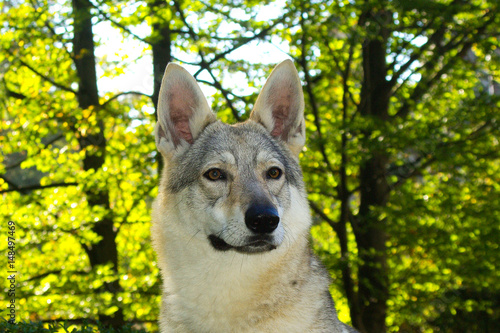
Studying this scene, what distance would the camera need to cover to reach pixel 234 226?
3.28 metres

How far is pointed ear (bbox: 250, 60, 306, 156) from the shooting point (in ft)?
13.2

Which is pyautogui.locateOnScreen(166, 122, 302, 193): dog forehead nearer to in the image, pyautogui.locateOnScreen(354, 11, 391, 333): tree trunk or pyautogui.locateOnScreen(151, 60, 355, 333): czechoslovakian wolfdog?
pyautogui.locateOnScreen(151, 60, 355, 333): czechoslovakian wolfdog

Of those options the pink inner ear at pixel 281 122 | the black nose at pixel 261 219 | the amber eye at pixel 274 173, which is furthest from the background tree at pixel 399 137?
the black nose at pixel 261 219

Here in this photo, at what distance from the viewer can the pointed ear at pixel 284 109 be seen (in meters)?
4.03

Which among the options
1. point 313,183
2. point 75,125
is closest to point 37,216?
point 75,125

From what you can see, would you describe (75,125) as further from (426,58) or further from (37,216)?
(426,58)

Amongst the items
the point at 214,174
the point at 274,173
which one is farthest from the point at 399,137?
the point at 214,174

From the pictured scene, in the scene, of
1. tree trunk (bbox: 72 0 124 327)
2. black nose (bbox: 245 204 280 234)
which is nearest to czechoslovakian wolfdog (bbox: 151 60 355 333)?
black nose (bbox: 245 204 280 234)

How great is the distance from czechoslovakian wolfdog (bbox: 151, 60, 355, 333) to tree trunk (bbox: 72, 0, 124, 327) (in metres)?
4.85

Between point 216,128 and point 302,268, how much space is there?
1372 mm

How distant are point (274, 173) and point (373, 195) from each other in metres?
5.77

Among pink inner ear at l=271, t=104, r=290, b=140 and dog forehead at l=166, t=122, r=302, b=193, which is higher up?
pink inner ear at l=271, t=104, r=290, b=140

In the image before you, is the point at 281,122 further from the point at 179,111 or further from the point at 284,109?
the point at 179,111

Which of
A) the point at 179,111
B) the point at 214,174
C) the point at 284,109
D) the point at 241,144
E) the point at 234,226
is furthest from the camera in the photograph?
the point at 284,109
